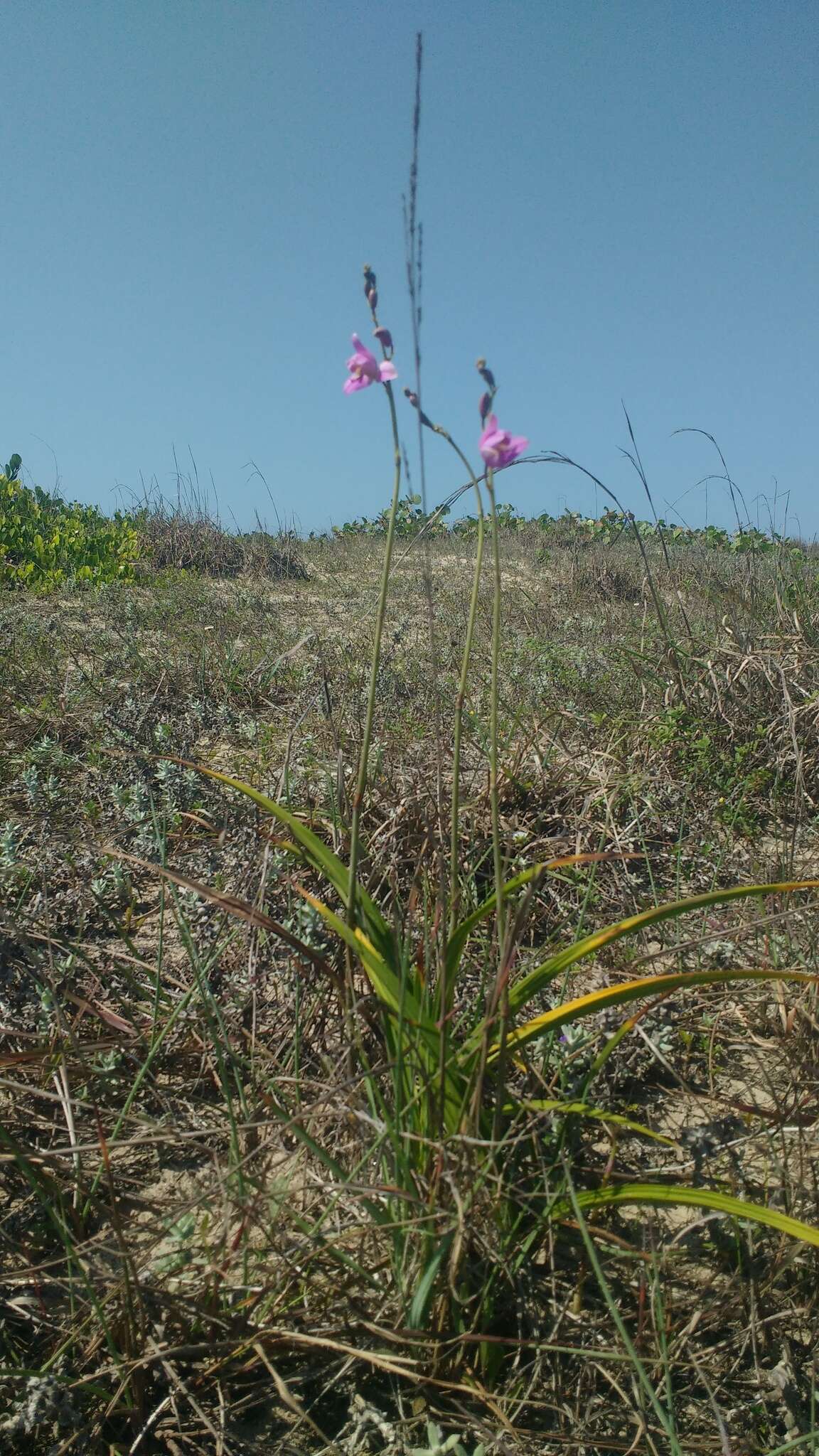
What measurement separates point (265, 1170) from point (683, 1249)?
769 millimetres

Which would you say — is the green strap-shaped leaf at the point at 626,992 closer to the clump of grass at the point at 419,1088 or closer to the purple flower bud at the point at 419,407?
the clump of grass at the point at 419,1088

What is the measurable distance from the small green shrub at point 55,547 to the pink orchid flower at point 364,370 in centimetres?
585

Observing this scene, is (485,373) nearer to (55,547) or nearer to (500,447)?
(500,447)

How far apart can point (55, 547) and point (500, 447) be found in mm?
6968

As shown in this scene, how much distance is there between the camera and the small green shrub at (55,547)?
6.71 meters

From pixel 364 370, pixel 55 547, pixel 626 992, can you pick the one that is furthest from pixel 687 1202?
pixel 55 547

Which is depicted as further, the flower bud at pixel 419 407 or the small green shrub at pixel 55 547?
the small green shrub at pixel 55 547

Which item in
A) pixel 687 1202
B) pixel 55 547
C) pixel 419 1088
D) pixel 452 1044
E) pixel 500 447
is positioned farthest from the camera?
pixel 55 547

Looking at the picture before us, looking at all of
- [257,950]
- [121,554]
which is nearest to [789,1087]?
[257,950]

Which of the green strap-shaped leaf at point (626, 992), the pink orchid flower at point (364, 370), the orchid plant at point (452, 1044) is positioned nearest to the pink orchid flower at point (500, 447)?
the orchid plant at point (452, 1044)

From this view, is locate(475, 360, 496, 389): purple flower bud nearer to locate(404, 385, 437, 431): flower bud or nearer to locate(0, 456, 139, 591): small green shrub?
locate(404, 385, 437, 431): flower bud

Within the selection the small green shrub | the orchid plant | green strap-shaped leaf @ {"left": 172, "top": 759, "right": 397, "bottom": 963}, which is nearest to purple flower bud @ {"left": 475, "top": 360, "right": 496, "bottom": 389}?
the orchid plant

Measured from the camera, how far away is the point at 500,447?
1.11 metres

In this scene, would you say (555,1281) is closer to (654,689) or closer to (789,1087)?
(789,1087)
